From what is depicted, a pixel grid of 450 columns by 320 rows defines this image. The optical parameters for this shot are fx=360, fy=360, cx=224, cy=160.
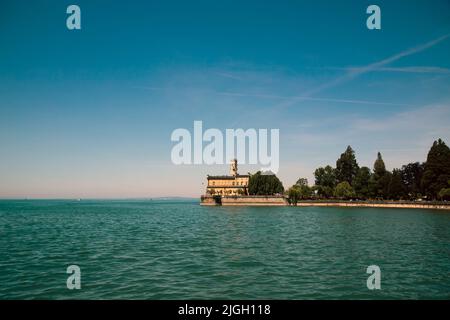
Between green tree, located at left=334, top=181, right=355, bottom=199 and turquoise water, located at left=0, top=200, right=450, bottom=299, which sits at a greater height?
green tree, located at left=334, top=181, right=355, bottom=199

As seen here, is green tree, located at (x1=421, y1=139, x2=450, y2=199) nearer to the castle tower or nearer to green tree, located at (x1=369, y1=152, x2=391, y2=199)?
green tree, located at (x1=369, y1=152, x2=391, y2=199)

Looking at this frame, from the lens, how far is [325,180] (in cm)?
11994

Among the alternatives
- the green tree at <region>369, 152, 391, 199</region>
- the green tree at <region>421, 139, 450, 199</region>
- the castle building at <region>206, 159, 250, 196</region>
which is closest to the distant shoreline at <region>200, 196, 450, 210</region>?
the green tree at <region>421, 139, 450, 199</region>

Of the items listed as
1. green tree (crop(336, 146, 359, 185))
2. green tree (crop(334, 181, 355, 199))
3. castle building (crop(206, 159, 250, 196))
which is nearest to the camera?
green tree (crop(334, 181, 355, 199))

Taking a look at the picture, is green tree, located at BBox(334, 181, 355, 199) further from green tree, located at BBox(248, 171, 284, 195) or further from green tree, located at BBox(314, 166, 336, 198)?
green tree, located at BBox(248, 171, 284, 195)

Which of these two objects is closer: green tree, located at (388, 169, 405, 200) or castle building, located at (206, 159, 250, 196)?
green tree, located at (388, 169, 405, 200)

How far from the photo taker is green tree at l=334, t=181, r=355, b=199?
110625mm

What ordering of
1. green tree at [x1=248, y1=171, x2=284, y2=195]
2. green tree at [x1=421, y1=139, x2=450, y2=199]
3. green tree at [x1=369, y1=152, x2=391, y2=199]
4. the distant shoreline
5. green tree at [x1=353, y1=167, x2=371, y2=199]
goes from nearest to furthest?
1. green tree at [x1=421, y1=139, x2=450, y2=199]
2. the distant shoreline
3. green tree at [x1=369, y1=152, x2=391, y2=199]
4. green tree at [x1=353, y1=167, x2=371, y2=199]
5. green tree at [x1=248, y1=171, x2=284, y2=195]

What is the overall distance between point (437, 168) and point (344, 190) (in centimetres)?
2795

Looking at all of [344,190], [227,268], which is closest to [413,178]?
[344,190]

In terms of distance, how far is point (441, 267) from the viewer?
21.1 m

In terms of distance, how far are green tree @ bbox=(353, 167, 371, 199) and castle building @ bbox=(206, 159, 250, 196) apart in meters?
52.5


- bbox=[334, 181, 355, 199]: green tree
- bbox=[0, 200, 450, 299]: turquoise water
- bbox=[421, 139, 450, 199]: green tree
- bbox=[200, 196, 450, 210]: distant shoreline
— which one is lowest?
bbox=[200, 196, 450, 210]: distant shoreline
